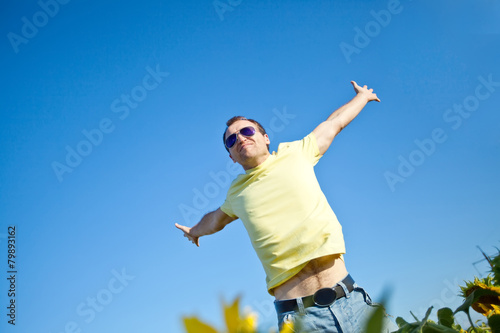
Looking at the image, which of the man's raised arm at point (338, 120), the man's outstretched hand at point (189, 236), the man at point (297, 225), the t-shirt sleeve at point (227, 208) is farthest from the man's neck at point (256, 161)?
the man's outstretched hand at point (189, 236)

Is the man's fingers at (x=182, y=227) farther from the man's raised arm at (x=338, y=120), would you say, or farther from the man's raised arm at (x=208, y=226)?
the man's raised arm at (x=338, y=120)

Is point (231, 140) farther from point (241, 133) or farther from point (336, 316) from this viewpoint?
point (336, 316)

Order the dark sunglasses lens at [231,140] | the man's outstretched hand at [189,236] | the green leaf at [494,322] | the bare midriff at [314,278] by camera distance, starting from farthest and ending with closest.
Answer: the man's outstretched hand at [189,236] → the dark sunglasses lens at [231,140] → the bare midriff at [314,278] → the green leaf at [494,322]

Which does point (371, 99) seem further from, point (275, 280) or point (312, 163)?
point (275, 280)

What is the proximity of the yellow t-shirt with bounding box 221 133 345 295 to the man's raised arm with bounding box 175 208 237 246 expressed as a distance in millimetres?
210

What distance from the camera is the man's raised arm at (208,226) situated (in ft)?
9.62

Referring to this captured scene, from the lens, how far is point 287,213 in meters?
2.29

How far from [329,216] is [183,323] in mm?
2129

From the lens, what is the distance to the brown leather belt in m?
1.96

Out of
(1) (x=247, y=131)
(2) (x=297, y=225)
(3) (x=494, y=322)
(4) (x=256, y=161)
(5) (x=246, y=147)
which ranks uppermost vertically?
(1) (x=247, y=131)

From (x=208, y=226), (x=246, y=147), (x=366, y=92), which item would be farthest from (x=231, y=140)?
(x=366, y=92)

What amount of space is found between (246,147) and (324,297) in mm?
1194

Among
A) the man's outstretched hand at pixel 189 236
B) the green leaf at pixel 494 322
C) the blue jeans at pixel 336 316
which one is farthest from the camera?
the man's outstretched hand at pixel 189 236

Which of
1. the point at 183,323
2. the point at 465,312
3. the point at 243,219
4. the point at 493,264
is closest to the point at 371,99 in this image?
the point at 243,219
